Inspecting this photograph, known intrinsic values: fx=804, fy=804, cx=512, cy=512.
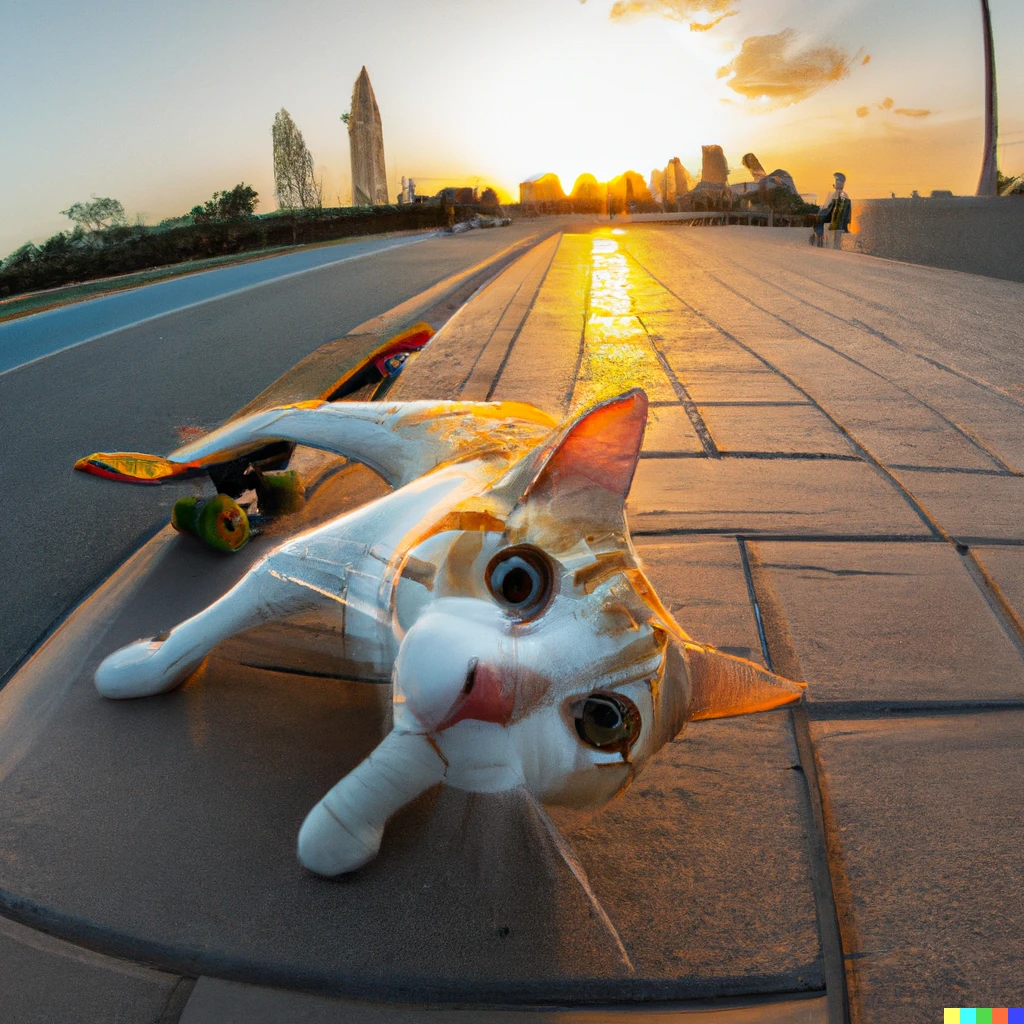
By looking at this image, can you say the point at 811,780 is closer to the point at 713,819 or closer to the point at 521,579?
the point at 713,819

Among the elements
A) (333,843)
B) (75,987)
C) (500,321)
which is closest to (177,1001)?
(75,987)

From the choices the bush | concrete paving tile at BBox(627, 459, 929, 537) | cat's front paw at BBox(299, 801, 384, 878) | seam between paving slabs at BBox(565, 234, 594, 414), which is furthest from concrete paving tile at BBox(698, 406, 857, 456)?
the bush

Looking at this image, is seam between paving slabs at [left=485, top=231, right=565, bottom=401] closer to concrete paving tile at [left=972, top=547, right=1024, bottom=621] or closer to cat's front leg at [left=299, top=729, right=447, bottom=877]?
concrete paving tile at [left=972, top=547, right=1024, bottom=621]

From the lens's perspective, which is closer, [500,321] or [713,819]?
[713,819]

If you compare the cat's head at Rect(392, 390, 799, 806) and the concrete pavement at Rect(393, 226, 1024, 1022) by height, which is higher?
the cat's head at Rect(392, 390, 799, 806)

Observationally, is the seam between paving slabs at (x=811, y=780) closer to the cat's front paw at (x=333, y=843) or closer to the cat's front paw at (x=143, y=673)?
the cat's front paw at (x=333, y=843)

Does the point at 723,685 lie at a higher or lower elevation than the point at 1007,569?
higher
